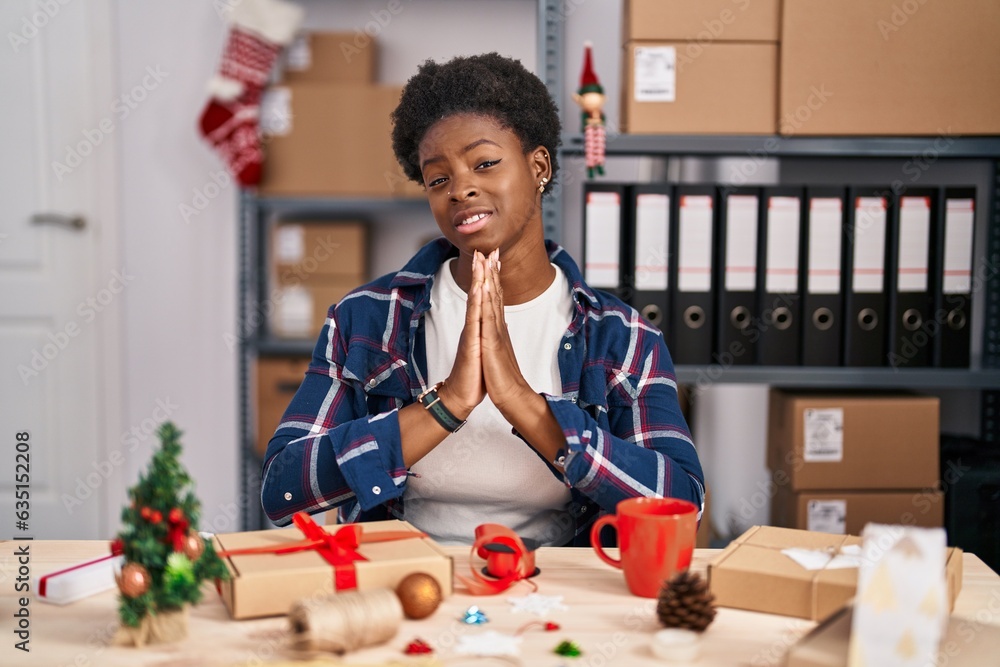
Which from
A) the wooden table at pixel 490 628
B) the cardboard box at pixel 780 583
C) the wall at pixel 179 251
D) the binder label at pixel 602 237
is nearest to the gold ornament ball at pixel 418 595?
the wooden table at pixel 490 628

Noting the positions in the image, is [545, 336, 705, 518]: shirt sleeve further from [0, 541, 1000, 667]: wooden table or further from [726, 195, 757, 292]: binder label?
[726, 195, 757, 292]: binder label

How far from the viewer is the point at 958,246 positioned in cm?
192

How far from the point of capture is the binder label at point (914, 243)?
6.30ft

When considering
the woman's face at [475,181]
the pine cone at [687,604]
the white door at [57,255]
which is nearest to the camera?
the pine cone at [687,604]

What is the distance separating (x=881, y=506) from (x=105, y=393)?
7.56ft

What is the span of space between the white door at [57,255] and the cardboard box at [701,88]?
69.4 inches

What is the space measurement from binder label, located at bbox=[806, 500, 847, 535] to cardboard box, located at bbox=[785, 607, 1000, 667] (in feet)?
4.02

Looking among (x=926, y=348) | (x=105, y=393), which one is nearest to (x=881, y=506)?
(x=926, y=348)

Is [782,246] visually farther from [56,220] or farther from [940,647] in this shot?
[56,220]

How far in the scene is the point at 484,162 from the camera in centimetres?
124

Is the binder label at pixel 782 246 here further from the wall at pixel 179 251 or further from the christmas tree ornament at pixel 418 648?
the wall at pixel 179 251

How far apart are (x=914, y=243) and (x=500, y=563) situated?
144 centimetres

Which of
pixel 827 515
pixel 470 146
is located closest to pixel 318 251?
pixel 470 146

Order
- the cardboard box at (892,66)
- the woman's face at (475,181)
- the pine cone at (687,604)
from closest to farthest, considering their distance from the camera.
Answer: the pine cone at (687,604), the woman's face at (475,181), the cardboard box at (892,66)
